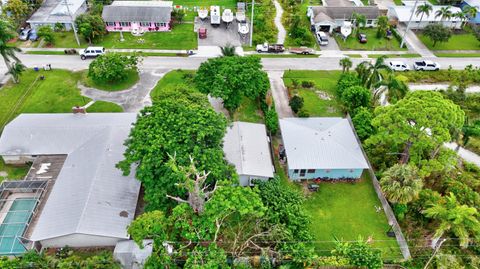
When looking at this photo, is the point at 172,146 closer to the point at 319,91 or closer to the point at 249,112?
the point at 249,112

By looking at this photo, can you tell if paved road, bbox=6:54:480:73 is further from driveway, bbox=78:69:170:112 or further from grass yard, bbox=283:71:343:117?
driveway, bbox=78:69:170:112

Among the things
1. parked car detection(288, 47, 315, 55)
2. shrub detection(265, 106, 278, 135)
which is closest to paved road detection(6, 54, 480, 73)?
parked car detection(288, 47, 315, 55)

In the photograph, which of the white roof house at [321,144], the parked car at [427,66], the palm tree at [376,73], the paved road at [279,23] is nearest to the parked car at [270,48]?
the paved road at [279,23]

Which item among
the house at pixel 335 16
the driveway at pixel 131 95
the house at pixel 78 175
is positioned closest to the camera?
the house at pixel 78 175

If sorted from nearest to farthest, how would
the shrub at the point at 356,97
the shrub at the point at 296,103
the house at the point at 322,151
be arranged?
the house at the point at 322,151
the shrub at the point at 356,97
the shrub at the point at 296,103

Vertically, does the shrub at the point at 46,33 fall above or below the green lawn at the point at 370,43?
above

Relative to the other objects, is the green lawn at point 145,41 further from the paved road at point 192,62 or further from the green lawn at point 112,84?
the green lawn at point 112,84

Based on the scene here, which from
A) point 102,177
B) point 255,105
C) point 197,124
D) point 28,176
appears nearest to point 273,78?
point 255,105
